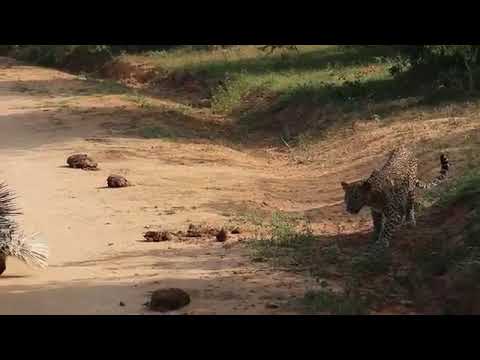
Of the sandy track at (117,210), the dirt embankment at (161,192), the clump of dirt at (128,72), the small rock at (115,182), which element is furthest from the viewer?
the clump of dirt at (128,72)

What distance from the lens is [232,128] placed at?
18.5m

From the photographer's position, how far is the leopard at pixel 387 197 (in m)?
8.80

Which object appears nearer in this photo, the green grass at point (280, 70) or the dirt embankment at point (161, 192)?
the dirt embankment at point (161, 192)

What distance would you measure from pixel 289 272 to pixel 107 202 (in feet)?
13.3

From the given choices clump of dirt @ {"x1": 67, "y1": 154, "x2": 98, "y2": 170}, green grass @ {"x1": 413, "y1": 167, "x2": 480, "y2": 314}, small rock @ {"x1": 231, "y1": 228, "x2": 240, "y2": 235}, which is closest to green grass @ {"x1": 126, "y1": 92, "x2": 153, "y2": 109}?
clump of dirt @ {"x1": 67, "y1": 154, "x2": 98, "y2": 170}

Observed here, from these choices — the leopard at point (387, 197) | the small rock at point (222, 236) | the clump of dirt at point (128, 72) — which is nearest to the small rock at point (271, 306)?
the leopard at point (387, 197)

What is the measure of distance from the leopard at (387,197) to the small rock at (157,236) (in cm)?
192

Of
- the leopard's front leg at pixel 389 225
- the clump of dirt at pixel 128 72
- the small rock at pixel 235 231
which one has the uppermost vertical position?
the clump of dirt at pixel 128 72

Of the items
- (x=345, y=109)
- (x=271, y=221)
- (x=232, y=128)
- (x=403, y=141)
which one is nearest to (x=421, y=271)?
(x=271, y=221)

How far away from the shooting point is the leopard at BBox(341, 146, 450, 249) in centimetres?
880

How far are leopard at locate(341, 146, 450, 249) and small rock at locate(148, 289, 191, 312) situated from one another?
2281 millimetres

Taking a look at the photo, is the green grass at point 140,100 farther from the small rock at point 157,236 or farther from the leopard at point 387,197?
the leopard at point 387,197

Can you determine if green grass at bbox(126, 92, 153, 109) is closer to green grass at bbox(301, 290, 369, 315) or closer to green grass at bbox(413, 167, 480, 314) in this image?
green grass at bbox(413, 167, 480, 314)
